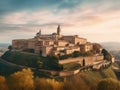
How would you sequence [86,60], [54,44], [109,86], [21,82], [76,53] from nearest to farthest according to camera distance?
[21,82] < [109,86] < [86,60] < [76,53] < [54,44]

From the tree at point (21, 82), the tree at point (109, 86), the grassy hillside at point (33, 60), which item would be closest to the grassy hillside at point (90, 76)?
the grassy hillside at point (33, 60)

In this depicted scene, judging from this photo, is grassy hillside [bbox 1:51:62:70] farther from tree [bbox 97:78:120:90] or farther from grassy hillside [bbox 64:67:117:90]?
tree [bbox 97:78:120:90]

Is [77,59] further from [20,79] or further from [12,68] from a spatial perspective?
[20,79]

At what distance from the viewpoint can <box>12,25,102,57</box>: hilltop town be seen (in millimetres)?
89125

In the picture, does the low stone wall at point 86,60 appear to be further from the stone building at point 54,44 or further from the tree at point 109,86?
the tree at point 109,86

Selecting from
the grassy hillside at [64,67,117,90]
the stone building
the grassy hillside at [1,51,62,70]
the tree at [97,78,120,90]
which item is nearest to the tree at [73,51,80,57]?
the stone building

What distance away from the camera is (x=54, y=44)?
313 feet

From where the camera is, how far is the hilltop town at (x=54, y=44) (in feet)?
292

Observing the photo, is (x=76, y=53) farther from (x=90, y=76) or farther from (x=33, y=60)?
(x=33, y=60)

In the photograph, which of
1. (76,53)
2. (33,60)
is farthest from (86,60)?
(33,60)

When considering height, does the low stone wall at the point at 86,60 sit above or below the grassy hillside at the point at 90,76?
above

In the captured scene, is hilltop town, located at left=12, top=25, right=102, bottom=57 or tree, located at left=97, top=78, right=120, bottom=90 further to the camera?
hilltop town, located at left=12, top=25, right=102, bottom=57

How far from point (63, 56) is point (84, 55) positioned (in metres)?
9.73

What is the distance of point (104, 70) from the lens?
91625 mm
